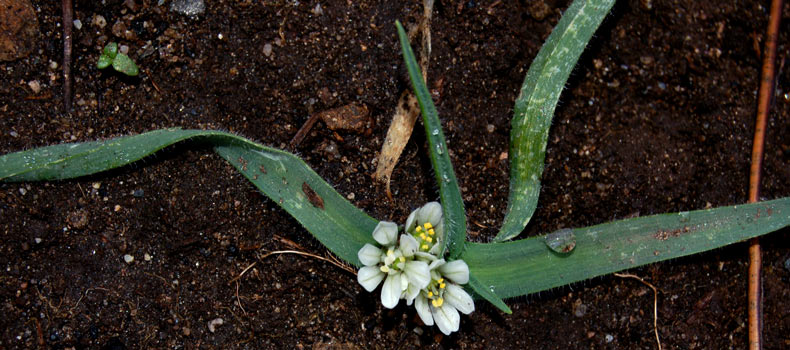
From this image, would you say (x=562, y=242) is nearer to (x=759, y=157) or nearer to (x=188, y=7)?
(x=759, y=157)

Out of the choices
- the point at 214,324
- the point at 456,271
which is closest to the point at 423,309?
the point at 456,271

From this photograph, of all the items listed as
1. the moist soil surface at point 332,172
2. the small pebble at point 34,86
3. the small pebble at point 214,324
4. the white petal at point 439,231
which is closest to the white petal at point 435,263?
the white petal at point 439,231

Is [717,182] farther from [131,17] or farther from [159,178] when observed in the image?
[131,17]

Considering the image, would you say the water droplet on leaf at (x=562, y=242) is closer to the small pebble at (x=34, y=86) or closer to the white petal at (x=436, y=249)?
the white petal at (x=436, y=249)

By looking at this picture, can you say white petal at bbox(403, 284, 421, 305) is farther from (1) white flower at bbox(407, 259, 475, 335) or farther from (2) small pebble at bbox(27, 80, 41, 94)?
(2) small pebble at bbox(27, 80, 41, 94)

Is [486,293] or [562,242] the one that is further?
[562,242]

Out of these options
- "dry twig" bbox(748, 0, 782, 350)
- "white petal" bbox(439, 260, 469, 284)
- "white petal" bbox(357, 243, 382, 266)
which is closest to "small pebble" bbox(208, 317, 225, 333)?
"white petal" bbox(357, 243, 382, 266)
